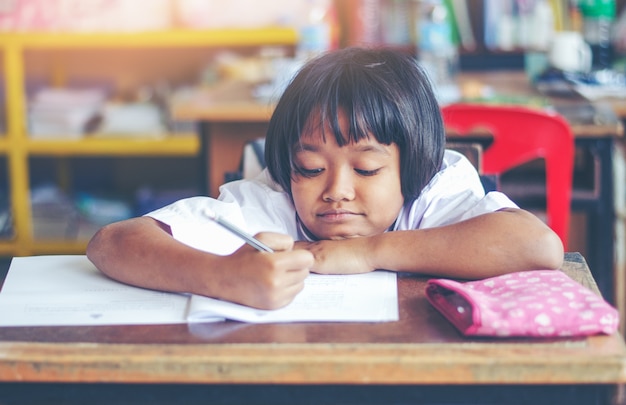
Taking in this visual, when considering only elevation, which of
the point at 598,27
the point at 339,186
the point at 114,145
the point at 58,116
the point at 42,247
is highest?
the point at 598,27

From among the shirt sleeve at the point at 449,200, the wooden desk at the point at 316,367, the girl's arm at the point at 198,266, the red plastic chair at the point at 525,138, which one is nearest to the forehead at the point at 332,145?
the shirt sleeve at the point at 449,200

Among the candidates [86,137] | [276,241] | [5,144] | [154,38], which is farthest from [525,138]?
[5,144]

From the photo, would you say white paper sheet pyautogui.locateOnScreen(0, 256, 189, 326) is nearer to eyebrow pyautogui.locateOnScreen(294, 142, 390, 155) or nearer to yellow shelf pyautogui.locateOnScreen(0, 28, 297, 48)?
eyebrow pyautogui.locateOnScreen(294, 142, 390, 155)

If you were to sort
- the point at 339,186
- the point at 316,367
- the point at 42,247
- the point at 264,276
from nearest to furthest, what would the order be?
the point at 316,367 < the point at 264,276 < the point at 339,186 < the point at 42,247

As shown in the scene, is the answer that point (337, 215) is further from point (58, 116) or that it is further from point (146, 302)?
point (58, 116)

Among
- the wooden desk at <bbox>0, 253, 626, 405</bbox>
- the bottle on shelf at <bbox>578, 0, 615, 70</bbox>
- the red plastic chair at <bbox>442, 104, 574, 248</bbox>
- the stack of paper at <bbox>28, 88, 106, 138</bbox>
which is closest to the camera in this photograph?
the wooden desk at <bbox>0, 253, 626, 405</bbox>

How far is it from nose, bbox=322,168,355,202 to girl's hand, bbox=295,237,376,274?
0.29 feet

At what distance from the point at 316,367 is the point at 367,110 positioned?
50 centimetres

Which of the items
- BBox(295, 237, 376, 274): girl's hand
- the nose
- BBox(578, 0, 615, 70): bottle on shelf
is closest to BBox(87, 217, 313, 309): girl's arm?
BBox(295, 237, 376, 274): girl's hand

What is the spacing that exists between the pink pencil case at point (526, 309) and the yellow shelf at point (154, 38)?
2.44 meters

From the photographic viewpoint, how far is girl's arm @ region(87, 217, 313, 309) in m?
0.97

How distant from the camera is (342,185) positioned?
48.6 inches

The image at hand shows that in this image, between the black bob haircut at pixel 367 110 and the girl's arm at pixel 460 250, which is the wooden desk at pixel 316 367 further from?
the black bob haircut at pixel 367 110

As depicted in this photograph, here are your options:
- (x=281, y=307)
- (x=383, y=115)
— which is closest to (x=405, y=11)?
(x=383, y=115)
